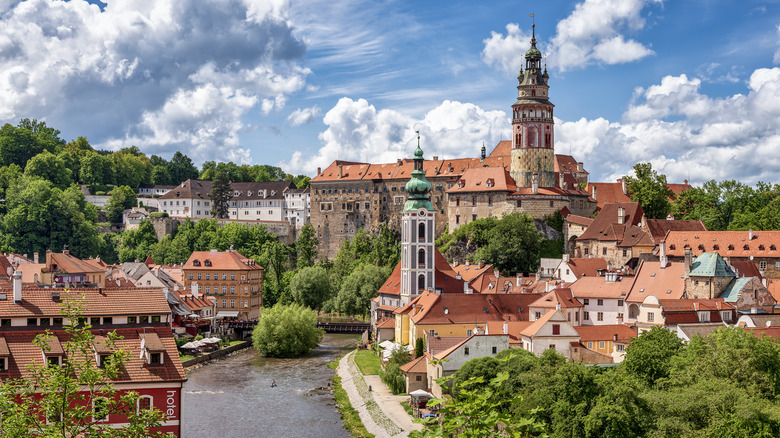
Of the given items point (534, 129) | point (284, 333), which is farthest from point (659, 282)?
point (534, 129)

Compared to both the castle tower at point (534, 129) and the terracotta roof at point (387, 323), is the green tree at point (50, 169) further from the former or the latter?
the terracotta roof at point (387, 323)

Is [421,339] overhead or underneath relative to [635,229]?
underneath

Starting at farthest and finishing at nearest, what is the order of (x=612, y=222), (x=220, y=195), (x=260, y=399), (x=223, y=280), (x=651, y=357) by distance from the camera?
(x=220, y=195), (x=223, y=280), (x=612, y=222), (x=260, y=399), (x=651, y=357)

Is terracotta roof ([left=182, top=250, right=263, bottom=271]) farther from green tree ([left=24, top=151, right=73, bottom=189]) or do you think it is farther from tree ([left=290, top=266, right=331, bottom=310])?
green tree ([left=24, top=151, right=73, bottom=189])

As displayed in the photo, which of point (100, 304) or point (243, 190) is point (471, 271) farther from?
point (243, 190)

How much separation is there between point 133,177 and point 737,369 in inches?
4485

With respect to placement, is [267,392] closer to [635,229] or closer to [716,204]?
[635,229]

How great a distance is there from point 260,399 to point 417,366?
7.87m

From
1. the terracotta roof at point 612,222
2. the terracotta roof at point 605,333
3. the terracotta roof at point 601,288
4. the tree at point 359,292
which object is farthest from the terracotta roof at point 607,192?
the terracotta roof at point 605,333

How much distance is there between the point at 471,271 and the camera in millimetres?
69062

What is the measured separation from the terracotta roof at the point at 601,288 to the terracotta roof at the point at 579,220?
1826cm

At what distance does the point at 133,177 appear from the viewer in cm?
13425

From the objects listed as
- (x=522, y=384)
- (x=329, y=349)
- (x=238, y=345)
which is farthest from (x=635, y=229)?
(x=522, y=384)

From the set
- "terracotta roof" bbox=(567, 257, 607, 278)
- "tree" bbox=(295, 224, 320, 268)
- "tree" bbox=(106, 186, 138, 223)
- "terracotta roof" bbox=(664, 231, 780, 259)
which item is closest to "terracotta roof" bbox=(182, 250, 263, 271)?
"tree" bbox=(295, 224, 320, 268)
